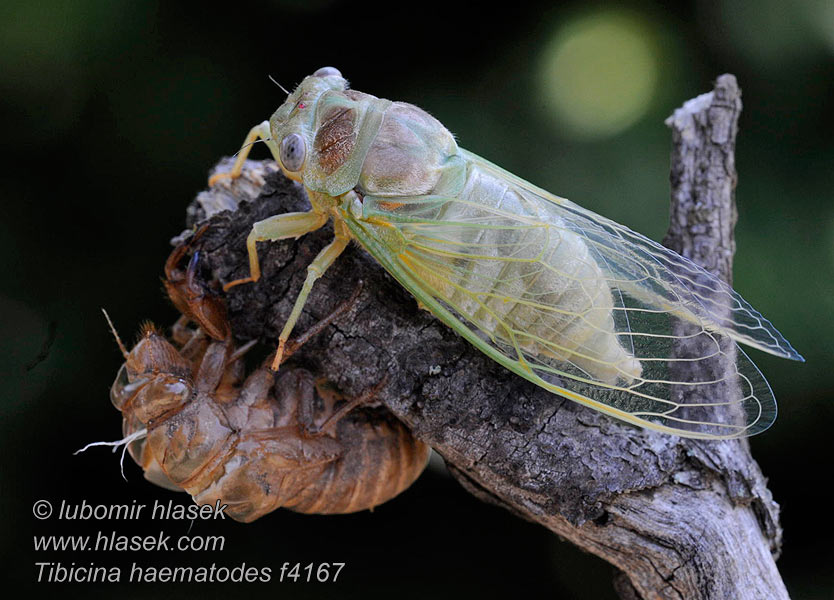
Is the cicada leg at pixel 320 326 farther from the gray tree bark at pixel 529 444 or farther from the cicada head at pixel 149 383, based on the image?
the cicada head at pixel 149 383

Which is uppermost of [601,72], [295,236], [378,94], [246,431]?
[601,72]

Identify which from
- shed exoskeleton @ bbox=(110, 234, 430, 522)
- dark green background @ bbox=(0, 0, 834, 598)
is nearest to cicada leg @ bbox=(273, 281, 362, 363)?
shed exoskeleton @ bbox=(110, 234, 430, 522)

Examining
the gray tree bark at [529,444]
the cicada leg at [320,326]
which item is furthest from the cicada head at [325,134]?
the cicada leg at [320,326]

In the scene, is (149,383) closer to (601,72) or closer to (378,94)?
(378,94)

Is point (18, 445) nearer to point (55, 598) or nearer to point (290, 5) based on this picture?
point (55, 598)

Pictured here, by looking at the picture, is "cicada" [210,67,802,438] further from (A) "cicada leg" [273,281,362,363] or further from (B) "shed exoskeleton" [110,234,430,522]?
(B) "shed exoskeleton" [110,234,430,522]
